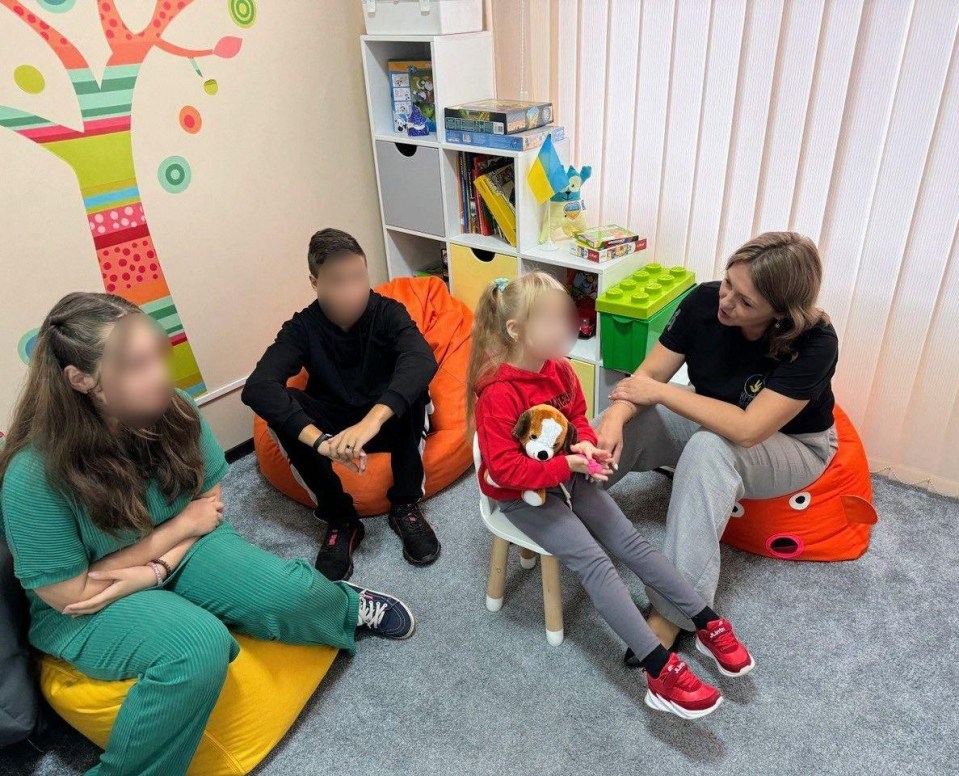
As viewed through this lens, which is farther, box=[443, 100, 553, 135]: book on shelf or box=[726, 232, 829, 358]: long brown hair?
box=[443, 100, 553, 135]: book on shelf

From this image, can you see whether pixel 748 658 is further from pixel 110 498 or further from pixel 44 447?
pixel 44 447

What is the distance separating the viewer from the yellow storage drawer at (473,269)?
239 cm

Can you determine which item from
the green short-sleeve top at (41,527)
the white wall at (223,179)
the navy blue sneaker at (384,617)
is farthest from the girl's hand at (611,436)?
the white wall at (223,179)

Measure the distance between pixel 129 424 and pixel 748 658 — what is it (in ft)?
4.35

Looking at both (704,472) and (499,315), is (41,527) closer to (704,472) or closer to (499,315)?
(499,315)

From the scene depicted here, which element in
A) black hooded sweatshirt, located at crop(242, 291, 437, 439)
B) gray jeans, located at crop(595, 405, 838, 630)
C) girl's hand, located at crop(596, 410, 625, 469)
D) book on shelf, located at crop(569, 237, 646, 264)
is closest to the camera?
gray jeans, located at crop(595, 405, 838, 630)

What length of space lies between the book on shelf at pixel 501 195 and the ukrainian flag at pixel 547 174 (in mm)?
124

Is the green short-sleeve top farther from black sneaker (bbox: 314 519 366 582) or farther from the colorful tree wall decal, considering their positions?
the colorful tree wall decal

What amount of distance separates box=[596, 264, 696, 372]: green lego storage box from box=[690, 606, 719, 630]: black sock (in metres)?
0.88

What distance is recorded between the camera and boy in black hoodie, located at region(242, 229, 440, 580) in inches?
71.4

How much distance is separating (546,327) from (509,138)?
39.4 inches

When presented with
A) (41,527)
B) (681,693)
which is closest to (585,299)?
(681,693)

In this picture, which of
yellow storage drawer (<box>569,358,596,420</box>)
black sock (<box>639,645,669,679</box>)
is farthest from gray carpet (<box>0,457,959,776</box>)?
yellow storage drawer (<box>569,358,596,420</box>)

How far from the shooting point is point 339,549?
1.89 m
